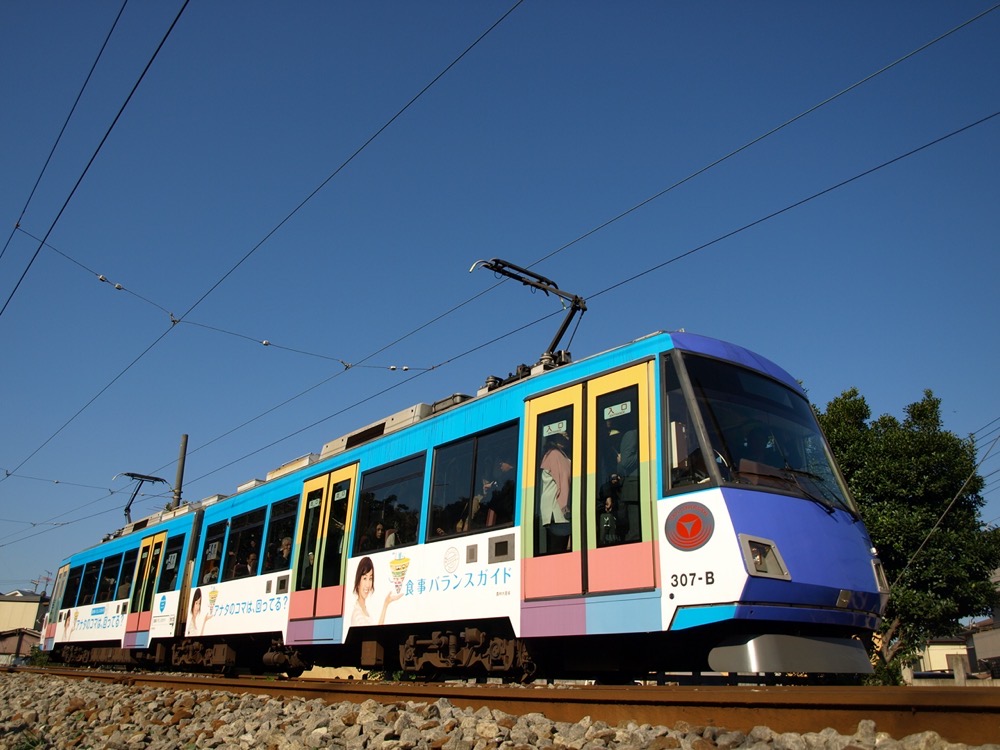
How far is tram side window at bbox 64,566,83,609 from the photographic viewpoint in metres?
22.1

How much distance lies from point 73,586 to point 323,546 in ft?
49.5

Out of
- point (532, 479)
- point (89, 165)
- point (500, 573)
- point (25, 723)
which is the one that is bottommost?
point (25, 723)

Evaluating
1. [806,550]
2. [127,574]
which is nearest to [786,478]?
[806,550]

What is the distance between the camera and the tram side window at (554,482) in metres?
7.34

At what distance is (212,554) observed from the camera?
47.8 ft

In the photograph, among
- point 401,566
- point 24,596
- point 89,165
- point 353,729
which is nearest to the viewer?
point 353,729

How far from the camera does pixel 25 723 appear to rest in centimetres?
838

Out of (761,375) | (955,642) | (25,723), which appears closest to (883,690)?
(761,375)

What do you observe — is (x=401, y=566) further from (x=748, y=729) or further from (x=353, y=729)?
(x=748, y=729)

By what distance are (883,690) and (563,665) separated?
403cm

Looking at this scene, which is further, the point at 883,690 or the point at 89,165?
the point at 89,165

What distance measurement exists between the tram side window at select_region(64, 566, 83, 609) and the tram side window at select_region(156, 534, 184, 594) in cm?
700

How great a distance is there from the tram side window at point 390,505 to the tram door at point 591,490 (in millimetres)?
2057

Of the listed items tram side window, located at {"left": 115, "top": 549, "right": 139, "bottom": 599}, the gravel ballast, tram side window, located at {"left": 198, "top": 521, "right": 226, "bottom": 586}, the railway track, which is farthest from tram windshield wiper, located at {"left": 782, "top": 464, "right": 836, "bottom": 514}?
tram side window, located at {"left": 115, "top": 549, "right": 139, "bottom": 599}
